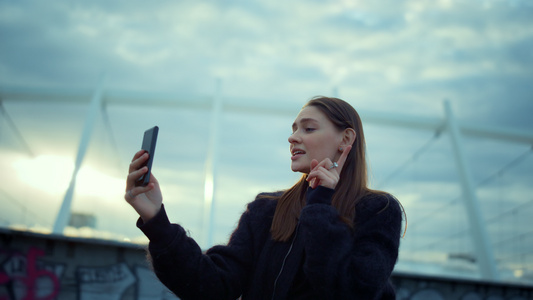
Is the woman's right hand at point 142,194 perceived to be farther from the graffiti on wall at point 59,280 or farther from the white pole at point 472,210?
the white pole at point 472,210

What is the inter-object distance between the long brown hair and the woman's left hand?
4.8 inches

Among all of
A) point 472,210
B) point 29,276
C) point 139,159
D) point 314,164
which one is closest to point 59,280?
point 29,276

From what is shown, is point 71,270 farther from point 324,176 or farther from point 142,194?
point 324,176

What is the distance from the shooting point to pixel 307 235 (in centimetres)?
160

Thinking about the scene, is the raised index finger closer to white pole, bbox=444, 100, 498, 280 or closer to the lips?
the lips

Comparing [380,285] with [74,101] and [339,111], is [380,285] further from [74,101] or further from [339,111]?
[74,101]

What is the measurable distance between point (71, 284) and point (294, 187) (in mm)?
5529

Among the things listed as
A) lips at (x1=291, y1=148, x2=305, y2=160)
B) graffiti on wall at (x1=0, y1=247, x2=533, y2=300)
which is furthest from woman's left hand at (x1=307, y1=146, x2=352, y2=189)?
graffiti on wall at (x1=0, y1=247, x2=533, y2=300)

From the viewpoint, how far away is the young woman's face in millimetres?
1853

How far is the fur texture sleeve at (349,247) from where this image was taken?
152 cm

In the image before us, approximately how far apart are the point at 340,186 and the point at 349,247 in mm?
344

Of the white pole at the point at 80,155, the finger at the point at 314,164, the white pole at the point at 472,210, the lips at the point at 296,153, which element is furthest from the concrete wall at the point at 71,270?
the white pole at the point at 472,210

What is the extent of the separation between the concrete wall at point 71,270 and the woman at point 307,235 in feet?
15.6

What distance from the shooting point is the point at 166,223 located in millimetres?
1593
